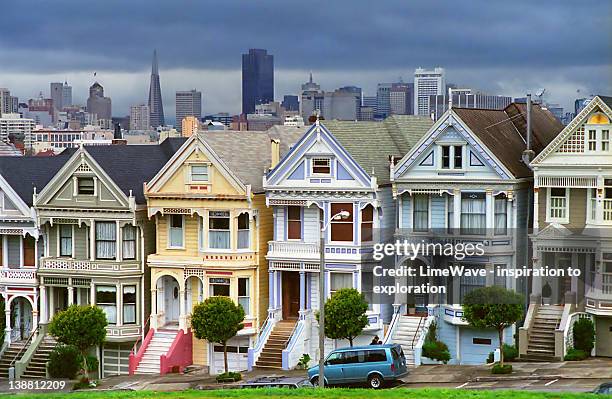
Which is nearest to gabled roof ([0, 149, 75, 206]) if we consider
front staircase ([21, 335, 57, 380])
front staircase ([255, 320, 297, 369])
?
front staircase ([21, 335, 57, 380])

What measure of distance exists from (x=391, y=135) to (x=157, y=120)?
1859 centimetres

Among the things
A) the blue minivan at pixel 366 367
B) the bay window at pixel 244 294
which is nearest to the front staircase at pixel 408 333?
the blue minivan at pixel 366 367

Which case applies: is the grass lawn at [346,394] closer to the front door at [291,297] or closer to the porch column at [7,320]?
the front door at [291,297]

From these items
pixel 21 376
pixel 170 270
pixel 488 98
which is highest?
pixel 488 98

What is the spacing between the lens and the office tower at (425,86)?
173 feet

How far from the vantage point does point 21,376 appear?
47969 mm

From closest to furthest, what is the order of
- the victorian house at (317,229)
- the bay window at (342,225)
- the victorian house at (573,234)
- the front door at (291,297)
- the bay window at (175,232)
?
1. the victorian house at (573,234)
2. the victorian house at (317,229)
3. the bay window at (342,225)
4. the front door at (291,297)
5. the bay window at (175,232)

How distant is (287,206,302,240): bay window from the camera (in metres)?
46.9

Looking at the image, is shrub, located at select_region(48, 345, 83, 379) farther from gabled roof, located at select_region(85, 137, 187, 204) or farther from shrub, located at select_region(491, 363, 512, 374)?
shrub, located at select_region(491, 363, 512, 374)

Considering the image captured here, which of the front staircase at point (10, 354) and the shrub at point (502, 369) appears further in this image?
the front staircase at point (10, 354)

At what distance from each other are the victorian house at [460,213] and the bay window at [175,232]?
25.9 feet

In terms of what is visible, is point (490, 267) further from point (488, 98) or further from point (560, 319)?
point (488, 98)

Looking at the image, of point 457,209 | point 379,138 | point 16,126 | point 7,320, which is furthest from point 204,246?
Answer: point 16,126

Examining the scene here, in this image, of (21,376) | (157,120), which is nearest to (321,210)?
(21,376)
